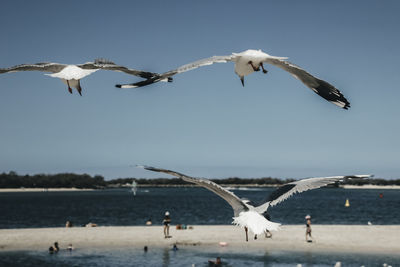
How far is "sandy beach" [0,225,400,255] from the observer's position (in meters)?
29.8

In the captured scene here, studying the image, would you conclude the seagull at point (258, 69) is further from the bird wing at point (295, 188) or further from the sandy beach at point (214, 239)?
the sandy beach at point (214, 239)

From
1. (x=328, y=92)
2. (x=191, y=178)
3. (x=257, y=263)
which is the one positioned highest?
(x=328, y=92)

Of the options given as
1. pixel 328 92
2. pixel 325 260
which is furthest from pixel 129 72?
pixel 325 260

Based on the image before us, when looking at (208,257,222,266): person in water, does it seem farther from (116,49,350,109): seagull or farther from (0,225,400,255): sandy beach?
(116,49,350,109): seagull

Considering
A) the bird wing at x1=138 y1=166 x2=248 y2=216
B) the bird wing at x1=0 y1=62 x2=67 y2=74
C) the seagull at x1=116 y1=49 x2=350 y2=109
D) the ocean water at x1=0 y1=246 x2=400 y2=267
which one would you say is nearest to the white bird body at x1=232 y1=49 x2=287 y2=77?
the seagull at x1=116 y1=49 x2=350 y2=109

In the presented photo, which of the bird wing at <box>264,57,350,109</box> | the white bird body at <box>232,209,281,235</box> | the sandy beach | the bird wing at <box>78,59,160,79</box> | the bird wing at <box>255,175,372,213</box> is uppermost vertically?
the bird wing at <box>78,59,160,79</box>

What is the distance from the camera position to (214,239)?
1286 inches

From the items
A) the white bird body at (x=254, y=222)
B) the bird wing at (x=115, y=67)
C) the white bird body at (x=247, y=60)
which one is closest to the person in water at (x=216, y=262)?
the white bird body at (x=254, y=222)

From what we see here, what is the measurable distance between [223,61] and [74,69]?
66.7 inches

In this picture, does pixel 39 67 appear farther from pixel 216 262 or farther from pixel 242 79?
pixel 216 262

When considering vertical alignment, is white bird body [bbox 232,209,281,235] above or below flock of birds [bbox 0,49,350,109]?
below

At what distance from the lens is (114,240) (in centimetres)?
3256

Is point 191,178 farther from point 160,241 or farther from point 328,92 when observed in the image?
point 160,241

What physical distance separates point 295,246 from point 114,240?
11136 mm
